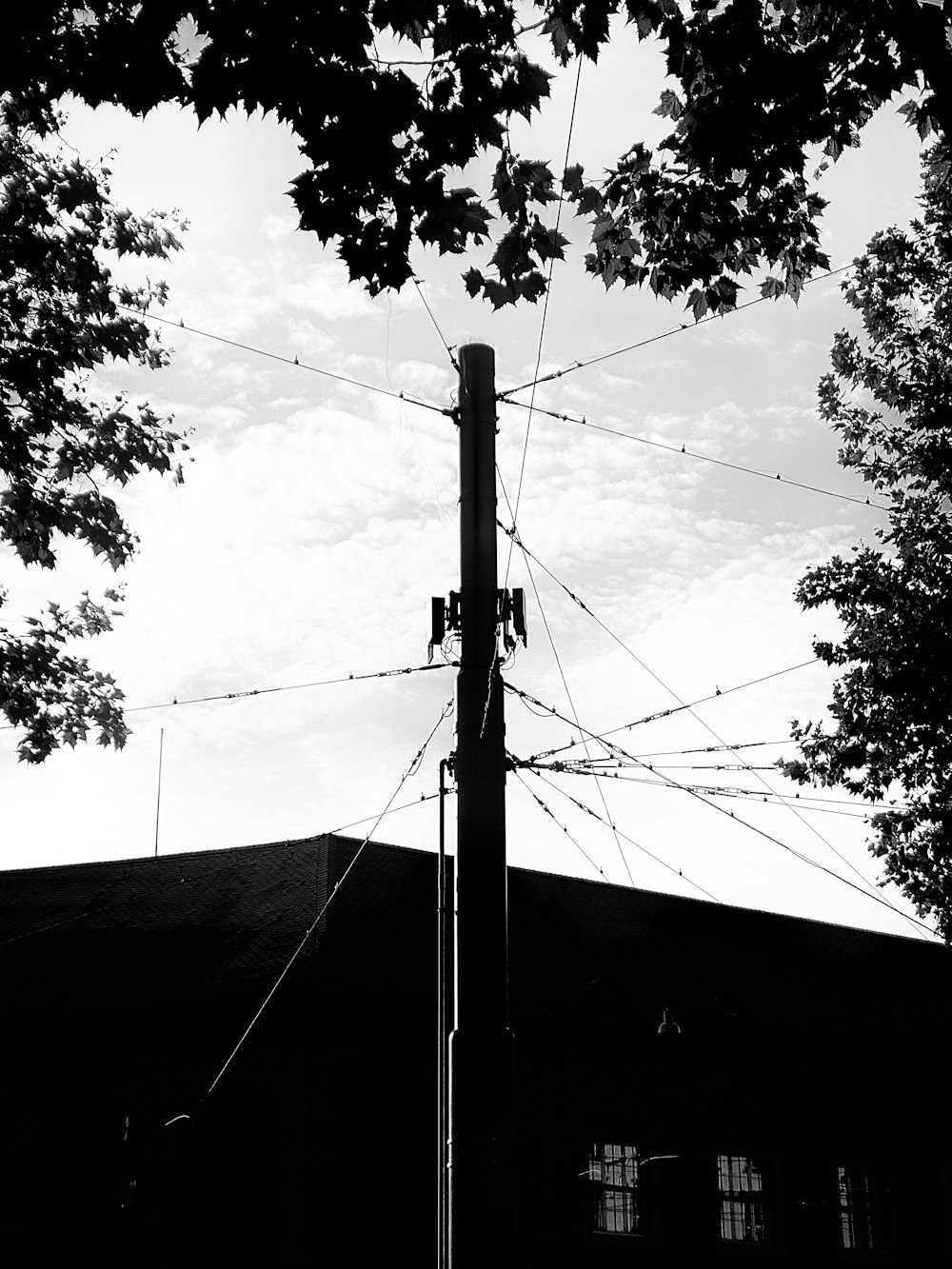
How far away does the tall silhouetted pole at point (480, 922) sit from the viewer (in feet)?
24.9

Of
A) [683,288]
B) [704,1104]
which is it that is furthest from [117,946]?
[683,288]

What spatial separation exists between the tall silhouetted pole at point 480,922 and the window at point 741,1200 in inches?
706

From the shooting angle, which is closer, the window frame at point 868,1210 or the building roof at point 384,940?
the building roof at point 384,940

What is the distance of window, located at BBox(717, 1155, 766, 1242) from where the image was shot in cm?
2355

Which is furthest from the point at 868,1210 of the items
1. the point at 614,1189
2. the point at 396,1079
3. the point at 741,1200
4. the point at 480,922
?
the point at 480,922

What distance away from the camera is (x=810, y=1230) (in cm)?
2416

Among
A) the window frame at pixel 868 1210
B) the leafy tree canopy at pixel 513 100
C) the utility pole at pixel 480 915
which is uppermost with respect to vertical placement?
the leafy tree canopy at pixel 513 100

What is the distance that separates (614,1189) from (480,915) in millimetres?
16623

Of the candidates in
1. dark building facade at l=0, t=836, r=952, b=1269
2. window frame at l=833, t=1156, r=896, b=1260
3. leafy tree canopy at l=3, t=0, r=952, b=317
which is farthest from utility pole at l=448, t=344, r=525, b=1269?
window frame at l=833, t=1156, r=896, b=1260

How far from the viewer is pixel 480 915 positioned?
8188 mm

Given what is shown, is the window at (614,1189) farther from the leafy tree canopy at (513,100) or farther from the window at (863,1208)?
the leafy tree canopy at (513,100)

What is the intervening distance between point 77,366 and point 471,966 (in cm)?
868

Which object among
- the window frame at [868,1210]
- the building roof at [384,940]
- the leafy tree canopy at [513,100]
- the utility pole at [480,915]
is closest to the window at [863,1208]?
the window frame at [868,1210]

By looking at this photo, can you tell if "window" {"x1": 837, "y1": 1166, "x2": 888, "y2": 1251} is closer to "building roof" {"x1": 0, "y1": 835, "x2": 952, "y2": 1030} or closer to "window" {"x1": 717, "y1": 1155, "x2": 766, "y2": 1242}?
"window" {"x1": 717, "y1": 1155, "x2": 766, "y2": 1242}
